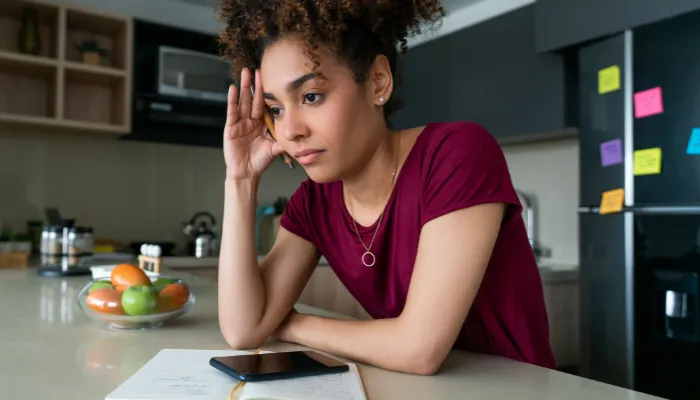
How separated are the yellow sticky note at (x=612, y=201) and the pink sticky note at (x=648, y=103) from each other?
29 centimetres

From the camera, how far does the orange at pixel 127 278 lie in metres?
1.17

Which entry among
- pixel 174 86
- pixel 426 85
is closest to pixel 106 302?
pixel 174 86

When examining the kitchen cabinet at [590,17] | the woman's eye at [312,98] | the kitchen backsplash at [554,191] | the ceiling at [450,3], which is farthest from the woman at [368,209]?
the ceiling at [450,3]

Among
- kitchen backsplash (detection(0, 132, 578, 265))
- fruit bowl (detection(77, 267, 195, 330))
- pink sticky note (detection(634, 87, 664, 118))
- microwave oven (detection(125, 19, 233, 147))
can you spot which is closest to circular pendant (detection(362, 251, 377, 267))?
fruit bowl (detection(77, 267, 195, 330))

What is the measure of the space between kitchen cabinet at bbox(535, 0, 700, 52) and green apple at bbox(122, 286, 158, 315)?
→ 1918mm

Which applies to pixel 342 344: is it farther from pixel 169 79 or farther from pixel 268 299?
pixel 169 79

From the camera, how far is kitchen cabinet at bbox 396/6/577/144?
263 cm

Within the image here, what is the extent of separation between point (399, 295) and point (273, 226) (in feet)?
8.39

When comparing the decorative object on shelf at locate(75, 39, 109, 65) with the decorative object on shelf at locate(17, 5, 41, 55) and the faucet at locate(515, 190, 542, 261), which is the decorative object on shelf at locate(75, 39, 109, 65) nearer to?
the decorative object on shelf at locate(17, 5, 41, 55)

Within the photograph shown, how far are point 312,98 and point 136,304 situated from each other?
0.51 meters

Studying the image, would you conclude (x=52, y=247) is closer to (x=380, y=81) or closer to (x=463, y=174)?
(x=380, y=81)

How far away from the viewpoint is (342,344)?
0.89 m

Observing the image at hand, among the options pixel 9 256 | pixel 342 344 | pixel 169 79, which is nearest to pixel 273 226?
pixel 169 79

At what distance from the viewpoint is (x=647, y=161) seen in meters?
2.07
